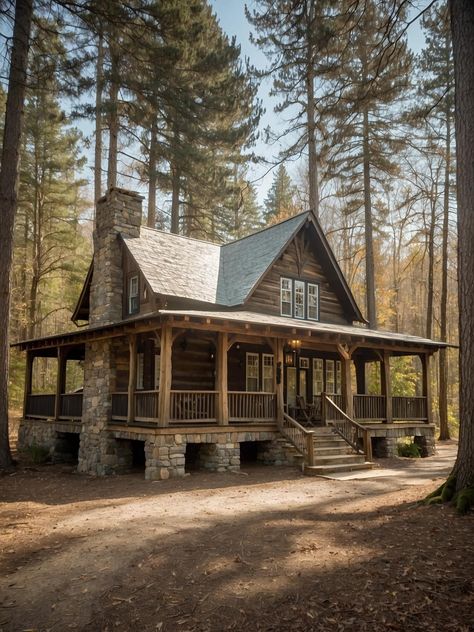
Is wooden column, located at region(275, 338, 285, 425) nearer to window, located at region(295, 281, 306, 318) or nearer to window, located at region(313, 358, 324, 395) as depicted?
window, located at region(295, 281, 306, 318)

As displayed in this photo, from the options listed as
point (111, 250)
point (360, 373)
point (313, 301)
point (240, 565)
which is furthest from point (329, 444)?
point (111, 250)

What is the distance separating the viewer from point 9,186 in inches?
648

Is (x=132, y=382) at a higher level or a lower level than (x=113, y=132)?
lower

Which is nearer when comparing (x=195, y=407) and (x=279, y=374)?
(x=195, y=407)

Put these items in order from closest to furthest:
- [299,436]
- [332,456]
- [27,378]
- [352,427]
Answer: [332,456] < [299,436] < [352,427] < [27,378]

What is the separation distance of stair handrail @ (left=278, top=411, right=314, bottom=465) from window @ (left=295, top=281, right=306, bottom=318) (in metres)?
5.51

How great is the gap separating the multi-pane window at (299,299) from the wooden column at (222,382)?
17.2 feet

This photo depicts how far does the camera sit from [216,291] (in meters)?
19.0

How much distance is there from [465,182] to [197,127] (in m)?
17.7

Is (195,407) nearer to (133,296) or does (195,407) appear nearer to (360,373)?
(133,296)

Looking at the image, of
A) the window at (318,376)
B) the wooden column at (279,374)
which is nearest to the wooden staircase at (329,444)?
the wooden column at (279,374)

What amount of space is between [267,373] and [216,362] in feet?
14.7

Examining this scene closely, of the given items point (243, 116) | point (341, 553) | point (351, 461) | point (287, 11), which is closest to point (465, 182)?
point (287, 11)

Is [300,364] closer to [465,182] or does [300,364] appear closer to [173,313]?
[173,313]
